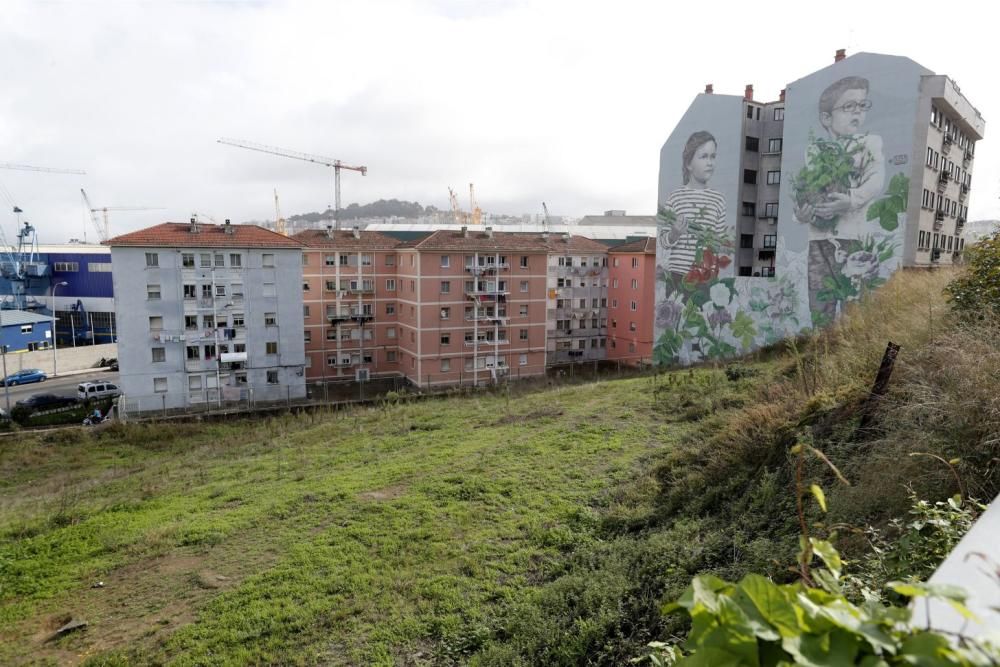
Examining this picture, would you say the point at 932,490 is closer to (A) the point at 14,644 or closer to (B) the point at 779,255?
(A) the point at 14,644

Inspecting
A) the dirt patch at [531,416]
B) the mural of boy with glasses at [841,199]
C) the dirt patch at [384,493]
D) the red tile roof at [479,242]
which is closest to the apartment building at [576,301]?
the red tile roof at [479,242]

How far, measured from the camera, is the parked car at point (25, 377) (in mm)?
39812

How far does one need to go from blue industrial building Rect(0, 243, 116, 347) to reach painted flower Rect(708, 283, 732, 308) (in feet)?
180

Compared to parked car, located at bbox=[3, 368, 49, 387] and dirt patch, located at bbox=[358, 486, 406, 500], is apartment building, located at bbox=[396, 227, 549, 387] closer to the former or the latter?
parked car, located at bbox=[3, 368, 49, 387]

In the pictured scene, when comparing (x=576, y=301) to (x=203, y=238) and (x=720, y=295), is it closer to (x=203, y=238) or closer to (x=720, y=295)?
(x=720, y=295)

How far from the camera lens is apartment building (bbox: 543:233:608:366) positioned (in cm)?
4831

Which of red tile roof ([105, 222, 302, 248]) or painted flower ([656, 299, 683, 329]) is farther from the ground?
red tile roof ([105, 222, 302, 248])

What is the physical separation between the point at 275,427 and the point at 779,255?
1118 inches

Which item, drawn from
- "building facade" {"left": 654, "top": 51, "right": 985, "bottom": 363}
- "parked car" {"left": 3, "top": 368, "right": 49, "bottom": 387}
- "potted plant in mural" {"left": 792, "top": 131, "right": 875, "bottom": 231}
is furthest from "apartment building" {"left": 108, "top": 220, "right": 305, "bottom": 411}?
"potted plant in mural" {"left": 792, "top": 131, "right": 875, "bottom": 231}

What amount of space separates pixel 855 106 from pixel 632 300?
70.9 feet

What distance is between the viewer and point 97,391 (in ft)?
118

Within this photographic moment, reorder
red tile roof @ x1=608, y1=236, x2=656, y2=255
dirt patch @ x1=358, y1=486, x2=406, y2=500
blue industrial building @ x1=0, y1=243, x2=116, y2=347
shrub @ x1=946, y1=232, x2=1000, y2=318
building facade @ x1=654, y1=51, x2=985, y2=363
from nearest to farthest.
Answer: shrub @ x1=946, y1=232, x2=1000, y2=318
dirt patch @ x1=358, y1=486, x2=406, y2=500
building facade @ x1=654, y1=51, x2=985, y2=363
red tile roof @ x1=608, y1=236, x2=656, y2=255
blue industrial building @ x1=0, y1=243, x2=116, y2=347

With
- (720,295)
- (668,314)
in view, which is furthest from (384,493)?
(668,314)

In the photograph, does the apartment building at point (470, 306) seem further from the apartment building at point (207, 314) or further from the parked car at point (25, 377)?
the parked car at point (25, 377)
